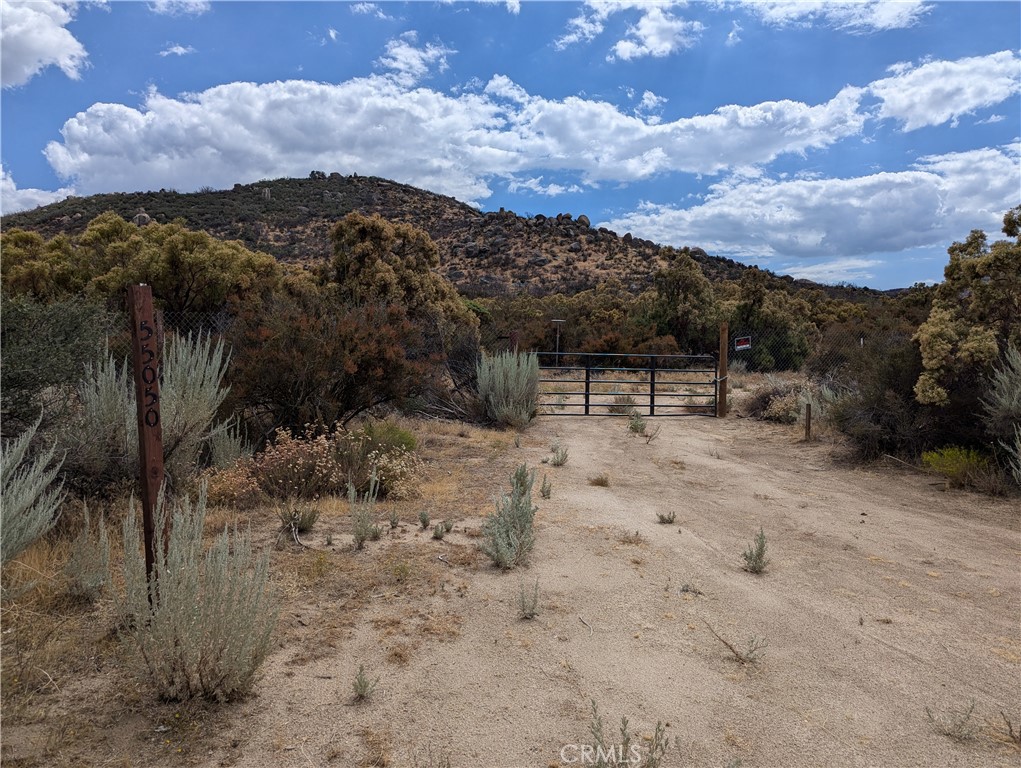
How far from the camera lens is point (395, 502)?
6.86 m

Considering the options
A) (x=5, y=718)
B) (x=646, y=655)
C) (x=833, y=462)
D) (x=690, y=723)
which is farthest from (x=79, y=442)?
(x=833, y=462)

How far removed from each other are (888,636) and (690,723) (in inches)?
73.2

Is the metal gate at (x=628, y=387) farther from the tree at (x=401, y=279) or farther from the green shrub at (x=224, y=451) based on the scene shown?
the green shrub at (x=224, y=451)

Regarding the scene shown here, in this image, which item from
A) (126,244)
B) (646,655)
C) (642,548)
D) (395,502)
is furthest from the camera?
(126,244)

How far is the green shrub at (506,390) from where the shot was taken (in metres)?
13.4

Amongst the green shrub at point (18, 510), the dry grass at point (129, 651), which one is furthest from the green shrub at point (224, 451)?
the green shrub at point (18, 510)

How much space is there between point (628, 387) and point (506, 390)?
7974 mm

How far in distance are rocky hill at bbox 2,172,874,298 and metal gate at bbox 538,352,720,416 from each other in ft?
69.4

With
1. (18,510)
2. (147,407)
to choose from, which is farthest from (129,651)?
(18,510)

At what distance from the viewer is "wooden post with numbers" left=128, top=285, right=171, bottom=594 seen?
3.43 meters

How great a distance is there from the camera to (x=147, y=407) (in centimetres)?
347

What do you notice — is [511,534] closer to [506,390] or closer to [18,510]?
[18,510]

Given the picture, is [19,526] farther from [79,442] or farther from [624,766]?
[624,766]

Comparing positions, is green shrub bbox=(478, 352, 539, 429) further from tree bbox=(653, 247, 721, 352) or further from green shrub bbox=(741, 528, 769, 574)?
tree bbox=(653, 247, 721, 352)
